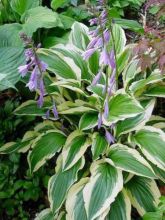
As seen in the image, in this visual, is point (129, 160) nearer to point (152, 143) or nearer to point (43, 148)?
point (152, 143)

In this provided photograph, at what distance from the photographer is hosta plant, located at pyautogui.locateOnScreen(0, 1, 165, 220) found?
2131 millimetres

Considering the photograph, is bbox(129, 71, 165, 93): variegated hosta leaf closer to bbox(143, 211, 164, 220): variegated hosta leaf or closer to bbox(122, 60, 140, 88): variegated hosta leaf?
bbox(122, 60, 140, 88): variegated hosta leaf

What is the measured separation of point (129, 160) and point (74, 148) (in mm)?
327

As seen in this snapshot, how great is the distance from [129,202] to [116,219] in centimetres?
11

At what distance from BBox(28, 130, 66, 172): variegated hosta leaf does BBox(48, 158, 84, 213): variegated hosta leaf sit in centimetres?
13

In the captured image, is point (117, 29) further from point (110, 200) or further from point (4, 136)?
point (110, 200)

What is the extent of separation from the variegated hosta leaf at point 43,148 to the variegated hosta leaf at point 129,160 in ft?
1.07

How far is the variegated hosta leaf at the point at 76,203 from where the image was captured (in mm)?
2191

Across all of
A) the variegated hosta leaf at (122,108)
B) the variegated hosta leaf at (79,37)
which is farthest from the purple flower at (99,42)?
the variegated hosta leaf at (79,37)

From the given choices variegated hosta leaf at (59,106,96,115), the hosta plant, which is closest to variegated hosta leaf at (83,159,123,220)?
the hosta plant

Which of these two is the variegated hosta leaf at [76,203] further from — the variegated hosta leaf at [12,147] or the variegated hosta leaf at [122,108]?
the variegated hosta leaf at [12,147]

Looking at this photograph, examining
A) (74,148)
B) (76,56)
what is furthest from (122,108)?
(76,56)

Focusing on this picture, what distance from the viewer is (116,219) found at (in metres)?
Result: 2.21

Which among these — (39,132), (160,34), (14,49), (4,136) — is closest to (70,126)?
(39,132)
